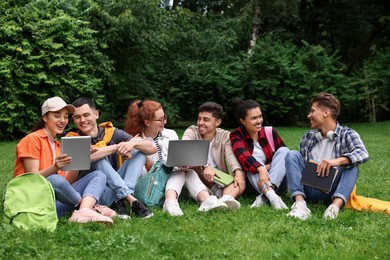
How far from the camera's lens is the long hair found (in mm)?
5256

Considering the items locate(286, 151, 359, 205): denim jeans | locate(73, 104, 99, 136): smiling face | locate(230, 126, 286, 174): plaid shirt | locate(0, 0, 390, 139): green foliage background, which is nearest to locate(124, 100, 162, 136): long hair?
locate(73, 104, 99, 136): smiling face

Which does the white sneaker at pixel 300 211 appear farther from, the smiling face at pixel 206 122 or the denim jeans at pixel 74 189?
the denim jeans at pixel 74 189

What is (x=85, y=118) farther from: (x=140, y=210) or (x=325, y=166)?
(x=325, y=166)

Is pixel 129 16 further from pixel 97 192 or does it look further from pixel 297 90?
pixel 97 192

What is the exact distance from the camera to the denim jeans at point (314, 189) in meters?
4.72

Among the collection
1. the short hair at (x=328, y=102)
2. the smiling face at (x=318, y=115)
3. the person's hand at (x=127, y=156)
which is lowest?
the person's hand at (x=127, y=156)

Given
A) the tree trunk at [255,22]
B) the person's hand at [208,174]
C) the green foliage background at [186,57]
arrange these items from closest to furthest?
the person's hand at [208,174], the green foliage background at [186,57], the tree trunk at [255,22]

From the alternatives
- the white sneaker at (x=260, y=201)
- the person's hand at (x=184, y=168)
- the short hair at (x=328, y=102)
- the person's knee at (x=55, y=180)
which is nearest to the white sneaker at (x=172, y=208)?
the person's hand at (x=184, y=168)

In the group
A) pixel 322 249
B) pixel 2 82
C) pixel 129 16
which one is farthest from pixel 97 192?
pixel 129 16

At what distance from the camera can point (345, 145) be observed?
4.91 metres

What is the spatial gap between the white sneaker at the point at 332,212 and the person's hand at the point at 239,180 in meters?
0.93

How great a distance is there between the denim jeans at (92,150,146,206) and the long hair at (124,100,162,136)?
1.65 ft

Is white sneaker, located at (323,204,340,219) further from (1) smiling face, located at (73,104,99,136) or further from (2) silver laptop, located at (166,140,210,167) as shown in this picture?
(1) smiling face, located at (73,104,99,136)

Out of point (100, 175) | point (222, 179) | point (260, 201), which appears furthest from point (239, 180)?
point (100, 175)
